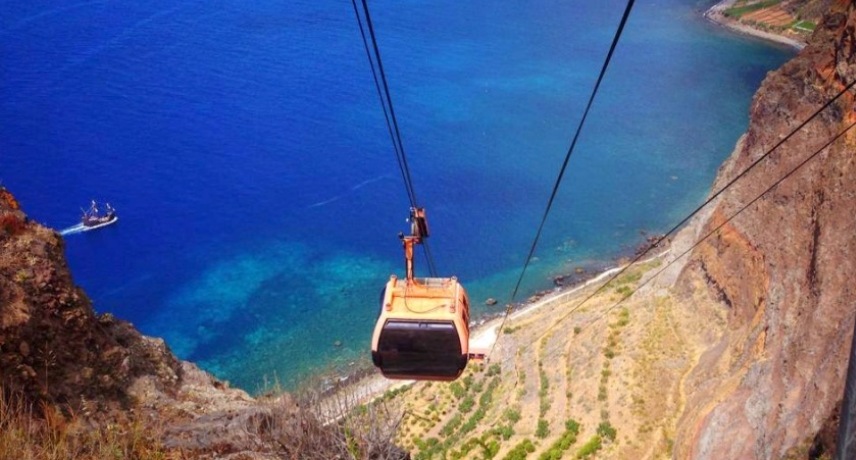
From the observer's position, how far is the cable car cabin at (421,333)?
13883mm

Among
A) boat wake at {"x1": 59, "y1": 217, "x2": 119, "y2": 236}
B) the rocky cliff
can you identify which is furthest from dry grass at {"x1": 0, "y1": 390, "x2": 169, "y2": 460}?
boat wake at {"x1": 59, "y1": 217, "x2": 119, "y2": 236}

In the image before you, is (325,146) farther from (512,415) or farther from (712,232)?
(712,232)

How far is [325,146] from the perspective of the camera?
65.9 meters

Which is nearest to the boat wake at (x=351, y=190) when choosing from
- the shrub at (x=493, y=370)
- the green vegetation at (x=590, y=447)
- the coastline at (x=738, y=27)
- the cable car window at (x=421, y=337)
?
the shrub at (x=493, y=370)

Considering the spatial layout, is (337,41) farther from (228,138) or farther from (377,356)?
(377,356)

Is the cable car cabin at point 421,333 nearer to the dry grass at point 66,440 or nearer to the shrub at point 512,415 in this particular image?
the dry grass at point 66,440

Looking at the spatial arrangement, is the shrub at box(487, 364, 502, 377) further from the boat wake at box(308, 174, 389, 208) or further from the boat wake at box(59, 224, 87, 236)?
the boat wake at box(59, 224, 87, 236)

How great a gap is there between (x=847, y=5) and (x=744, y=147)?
651 cm

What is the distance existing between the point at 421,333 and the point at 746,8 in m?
91.8

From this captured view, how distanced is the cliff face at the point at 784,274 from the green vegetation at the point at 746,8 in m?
67.4

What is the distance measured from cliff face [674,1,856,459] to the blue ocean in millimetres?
21209

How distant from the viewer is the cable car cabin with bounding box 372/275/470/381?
13883mm

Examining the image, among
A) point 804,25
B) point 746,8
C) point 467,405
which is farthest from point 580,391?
point 746,8

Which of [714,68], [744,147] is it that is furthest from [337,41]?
[744,147]
